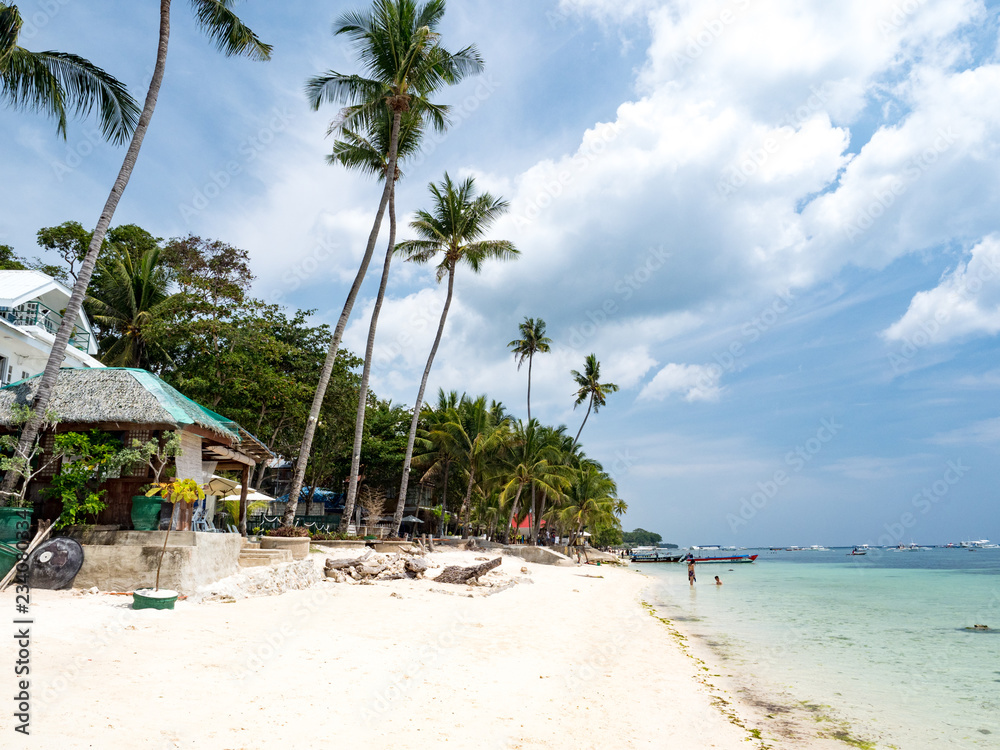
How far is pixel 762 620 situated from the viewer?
16969 millimetres

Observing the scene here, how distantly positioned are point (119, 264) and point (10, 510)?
17491 millimetres

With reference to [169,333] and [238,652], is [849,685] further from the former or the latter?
[169,333]

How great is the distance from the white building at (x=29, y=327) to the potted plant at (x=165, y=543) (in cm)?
1227

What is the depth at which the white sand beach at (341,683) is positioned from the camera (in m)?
4.66

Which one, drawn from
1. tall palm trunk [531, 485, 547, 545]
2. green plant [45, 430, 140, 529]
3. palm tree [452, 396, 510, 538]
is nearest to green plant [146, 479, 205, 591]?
green plant [45, 430, 140, 529]

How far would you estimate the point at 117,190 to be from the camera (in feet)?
36.8

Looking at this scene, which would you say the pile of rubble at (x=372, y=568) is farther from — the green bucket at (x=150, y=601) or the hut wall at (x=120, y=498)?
the green bucket at (x=150, y=601)

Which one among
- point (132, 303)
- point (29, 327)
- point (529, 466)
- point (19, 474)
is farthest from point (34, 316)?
point (529, 466)

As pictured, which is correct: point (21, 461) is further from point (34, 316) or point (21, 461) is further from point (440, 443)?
point (440, 443)

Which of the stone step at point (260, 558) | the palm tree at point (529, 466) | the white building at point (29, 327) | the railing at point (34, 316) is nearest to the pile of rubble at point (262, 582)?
the stone step at point (260, 558)

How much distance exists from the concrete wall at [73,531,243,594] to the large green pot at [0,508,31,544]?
2.61 feet

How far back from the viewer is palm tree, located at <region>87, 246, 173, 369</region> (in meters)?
23.1

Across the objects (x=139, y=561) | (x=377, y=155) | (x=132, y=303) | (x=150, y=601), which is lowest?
(x=150, y=601)

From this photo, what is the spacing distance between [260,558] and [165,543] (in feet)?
10.5
